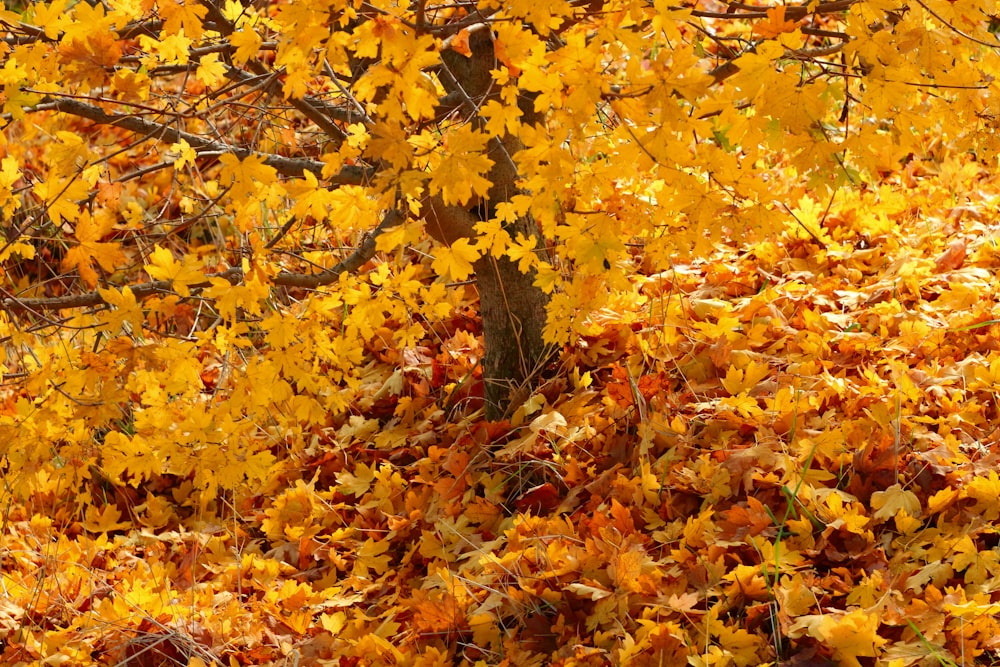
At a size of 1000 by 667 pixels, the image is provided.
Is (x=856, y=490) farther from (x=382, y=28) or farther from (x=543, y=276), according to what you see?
(x=382, y=28)

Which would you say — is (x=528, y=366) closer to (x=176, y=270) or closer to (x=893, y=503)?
(x=893, y=503)

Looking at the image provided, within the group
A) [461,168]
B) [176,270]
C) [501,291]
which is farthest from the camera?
[501,291]

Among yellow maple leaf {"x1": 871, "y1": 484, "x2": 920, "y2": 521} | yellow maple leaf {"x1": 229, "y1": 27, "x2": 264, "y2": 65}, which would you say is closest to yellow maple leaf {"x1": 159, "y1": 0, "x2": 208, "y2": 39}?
yellow maple leaf {"x1": 229, "y1": 27, "x2": 264, "y2": 65}

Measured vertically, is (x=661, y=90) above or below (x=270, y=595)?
above

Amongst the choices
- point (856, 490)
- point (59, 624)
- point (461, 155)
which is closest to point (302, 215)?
point (461, 155)

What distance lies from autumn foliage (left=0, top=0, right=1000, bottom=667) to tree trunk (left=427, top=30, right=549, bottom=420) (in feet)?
0.04

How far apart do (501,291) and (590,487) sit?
769mm

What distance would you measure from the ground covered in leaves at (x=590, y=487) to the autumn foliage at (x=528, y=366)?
0.5 inches

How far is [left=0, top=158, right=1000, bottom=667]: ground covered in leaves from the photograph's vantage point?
2.19m

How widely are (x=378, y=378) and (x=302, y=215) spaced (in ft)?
5.94

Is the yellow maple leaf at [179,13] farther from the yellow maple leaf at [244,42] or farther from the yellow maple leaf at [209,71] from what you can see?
the yellow maple leaf at [209,71]

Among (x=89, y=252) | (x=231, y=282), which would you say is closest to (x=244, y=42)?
(x=89, y=252)

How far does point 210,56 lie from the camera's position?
2.21m

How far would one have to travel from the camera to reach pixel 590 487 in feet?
9.12
